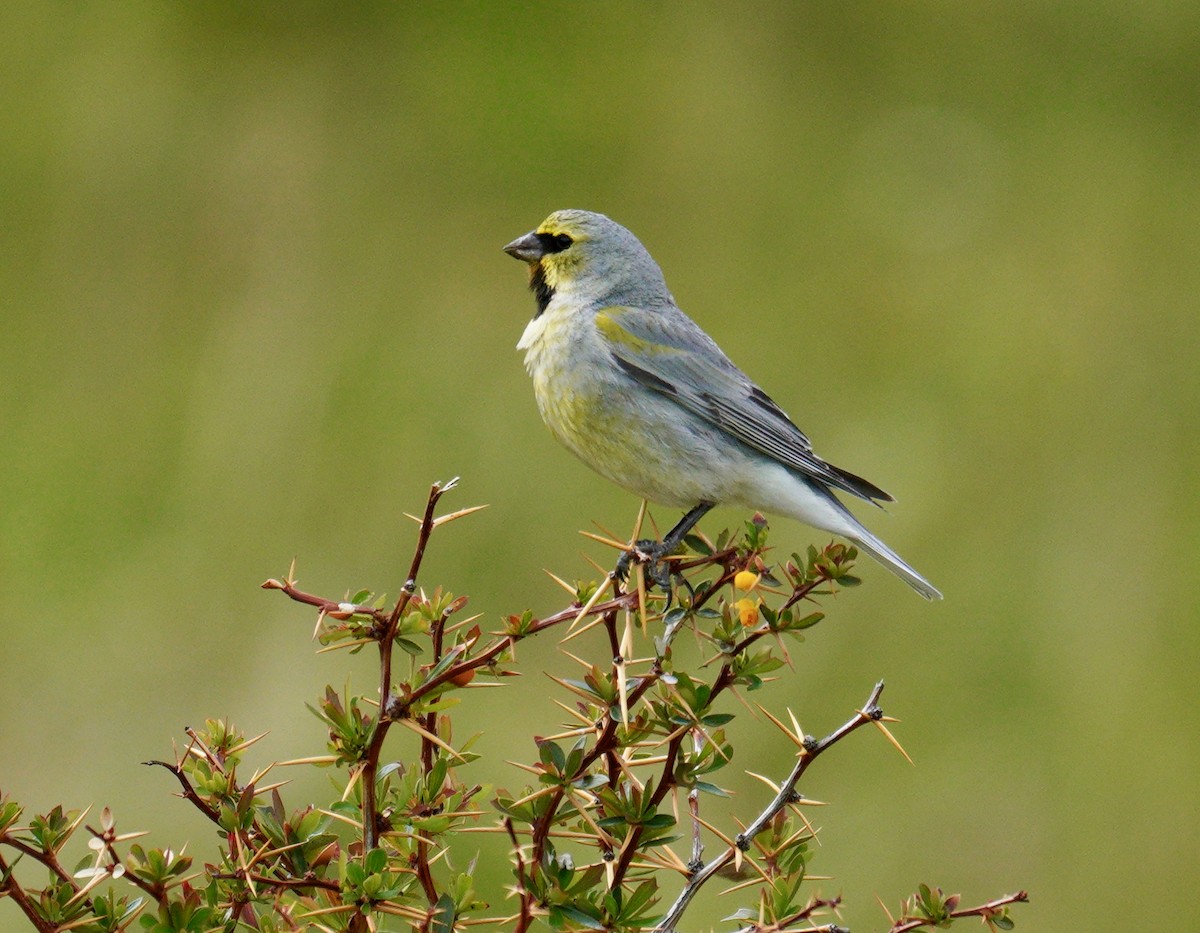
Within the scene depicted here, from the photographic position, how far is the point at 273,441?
4738 mm

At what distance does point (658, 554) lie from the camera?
98.2 inches

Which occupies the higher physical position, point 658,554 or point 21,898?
point 658,554

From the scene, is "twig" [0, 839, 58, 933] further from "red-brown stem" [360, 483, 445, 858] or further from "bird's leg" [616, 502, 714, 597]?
"bird's leg" [616, 502, 714, 597]

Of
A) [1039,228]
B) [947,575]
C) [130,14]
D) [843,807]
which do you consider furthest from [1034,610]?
[130,14]

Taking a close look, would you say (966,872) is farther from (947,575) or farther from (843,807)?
(947,575)

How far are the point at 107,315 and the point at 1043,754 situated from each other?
347 cm

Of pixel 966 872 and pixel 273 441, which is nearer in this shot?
pixel 966 872

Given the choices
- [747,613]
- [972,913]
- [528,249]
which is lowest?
[972,913]

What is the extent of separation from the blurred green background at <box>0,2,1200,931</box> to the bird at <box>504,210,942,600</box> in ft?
3.94

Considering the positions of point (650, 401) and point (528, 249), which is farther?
point (528, 249)

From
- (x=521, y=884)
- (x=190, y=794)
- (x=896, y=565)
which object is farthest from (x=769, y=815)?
(x=896, y=565)

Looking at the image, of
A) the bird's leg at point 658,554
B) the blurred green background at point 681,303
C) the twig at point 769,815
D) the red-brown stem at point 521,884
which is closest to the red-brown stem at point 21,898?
the red-brown stem at point 521,884

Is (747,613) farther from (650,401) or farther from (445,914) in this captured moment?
(650,401)

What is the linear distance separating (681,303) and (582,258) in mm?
1819
